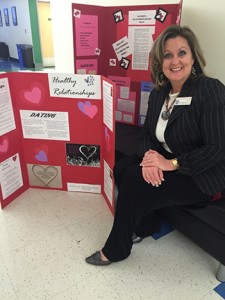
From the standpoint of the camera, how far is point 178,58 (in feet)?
4.48

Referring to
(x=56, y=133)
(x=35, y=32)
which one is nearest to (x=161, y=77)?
(x=56, y=133)

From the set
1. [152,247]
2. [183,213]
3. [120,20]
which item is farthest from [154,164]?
[120,20]

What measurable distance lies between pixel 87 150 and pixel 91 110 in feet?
1.07

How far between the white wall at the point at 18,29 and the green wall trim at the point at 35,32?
144mm

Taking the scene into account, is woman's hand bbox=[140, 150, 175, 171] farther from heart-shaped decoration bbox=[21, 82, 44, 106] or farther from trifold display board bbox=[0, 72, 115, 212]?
heart-shaped decoration bbox=[21, 82, 44, 106]

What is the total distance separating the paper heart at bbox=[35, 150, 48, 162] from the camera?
6.45 feet

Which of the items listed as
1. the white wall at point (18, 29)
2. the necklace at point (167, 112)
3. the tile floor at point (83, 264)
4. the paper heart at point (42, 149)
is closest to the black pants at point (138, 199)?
the tile floor at point (83, 264)

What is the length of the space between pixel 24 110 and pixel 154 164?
1.08 m

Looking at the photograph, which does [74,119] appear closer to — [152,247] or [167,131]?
[167,131]

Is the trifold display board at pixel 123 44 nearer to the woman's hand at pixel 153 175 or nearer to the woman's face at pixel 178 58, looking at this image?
the woman's face at pixel 178 58

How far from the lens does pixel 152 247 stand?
1.60m

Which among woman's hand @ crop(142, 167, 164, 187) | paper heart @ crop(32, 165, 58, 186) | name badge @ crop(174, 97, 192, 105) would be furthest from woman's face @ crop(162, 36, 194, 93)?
paper heart @ crop(32, 165, 58, 186)

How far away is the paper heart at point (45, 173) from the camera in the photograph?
203 centimetres

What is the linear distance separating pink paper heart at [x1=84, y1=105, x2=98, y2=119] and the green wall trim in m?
7.37
